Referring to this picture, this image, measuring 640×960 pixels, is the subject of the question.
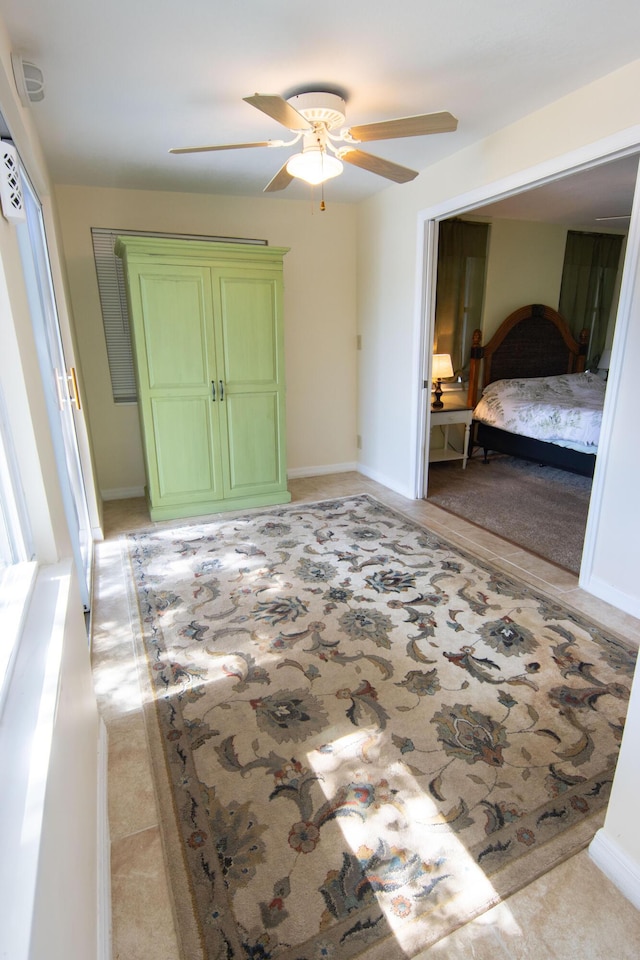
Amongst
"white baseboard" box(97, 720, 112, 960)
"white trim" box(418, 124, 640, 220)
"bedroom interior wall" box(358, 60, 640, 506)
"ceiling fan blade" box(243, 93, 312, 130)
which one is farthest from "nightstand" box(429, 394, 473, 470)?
"white baseboard" box(97, 720, 112, 960)

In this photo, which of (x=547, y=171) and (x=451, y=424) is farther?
(x=451, y=424)

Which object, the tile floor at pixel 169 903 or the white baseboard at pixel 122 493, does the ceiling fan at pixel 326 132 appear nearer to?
the tile floor at pixel 169 903

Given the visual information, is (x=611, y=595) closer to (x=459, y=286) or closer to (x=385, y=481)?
(x=385, y=481)

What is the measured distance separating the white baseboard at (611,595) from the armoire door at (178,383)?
2.67 meters

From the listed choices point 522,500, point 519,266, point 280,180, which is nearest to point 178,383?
point 280,180

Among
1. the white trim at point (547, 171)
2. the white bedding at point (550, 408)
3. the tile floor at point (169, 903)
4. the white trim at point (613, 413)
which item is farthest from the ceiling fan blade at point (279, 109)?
the white bedding at point (550, 408)

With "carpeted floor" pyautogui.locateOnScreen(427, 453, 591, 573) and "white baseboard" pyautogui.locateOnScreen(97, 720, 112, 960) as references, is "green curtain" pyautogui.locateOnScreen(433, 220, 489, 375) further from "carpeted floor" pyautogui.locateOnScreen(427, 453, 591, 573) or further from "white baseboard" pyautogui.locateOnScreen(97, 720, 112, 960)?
"white baseboard" pyautogui.locateOnScreen(97, 720, 112, 960)

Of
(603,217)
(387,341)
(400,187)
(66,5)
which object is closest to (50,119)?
(66,5)

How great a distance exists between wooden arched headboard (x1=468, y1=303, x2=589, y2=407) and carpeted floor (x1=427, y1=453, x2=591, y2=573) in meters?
0.96

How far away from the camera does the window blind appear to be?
3844mm

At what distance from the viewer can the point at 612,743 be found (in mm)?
1724

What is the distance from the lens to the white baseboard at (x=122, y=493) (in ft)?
14.1

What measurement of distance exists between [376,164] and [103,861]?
303cm

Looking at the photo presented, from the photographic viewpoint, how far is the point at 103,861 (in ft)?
4.29
